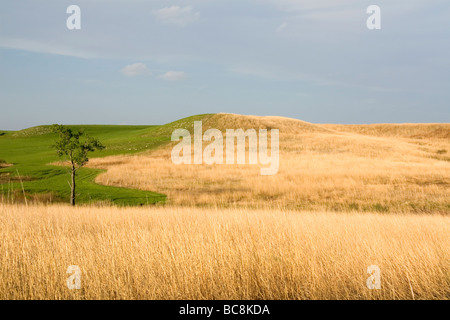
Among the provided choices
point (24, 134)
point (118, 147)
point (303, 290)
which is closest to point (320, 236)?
point (303, 290)

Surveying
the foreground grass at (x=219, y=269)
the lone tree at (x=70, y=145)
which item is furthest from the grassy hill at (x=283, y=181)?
the foreground grass at (x=219, y=269)

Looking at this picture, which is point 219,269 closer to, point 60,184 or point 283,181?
point 283,181

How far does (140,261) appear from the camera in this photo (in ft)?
21.6

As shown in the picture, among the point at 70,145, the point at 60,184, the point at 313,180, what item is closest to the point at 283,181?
the point at 313,180

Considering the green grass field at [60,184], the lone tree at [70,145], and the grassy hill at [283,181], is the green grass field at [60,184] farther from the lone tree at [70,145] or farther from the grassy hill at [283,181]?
the lone tree at [70,145]

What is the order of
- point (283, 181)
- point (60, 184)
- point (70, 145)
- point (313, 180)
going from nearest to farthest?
point (70, 145) < point (60, 184) < point (283, 181) < point (313, 180)

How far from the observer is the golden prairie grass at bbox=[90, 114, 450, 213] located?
25016 millimetres

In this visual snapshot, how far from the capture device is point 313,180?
3350 cm

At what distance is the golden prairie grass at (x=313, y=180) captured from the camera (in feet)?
82.1

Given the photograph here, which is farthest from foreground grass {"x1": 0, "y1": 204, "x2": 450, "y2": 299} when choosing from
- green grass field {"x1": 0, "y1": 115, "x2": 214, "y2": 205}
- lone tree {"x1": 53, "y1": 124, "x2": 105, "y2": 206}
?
lone tree {"x1": 53, "y1": 124, "x2": 105, "y2": 206}

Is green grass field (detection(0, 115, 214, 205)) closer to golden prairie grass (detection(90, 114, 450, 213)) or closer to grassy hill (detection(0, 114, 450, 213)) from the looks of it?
grassy hill (detection(0, 114, 450, 213))

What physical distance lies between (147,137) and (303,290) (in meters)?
81.4

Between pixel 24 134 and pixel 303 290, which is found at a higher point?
pixel 24 134
